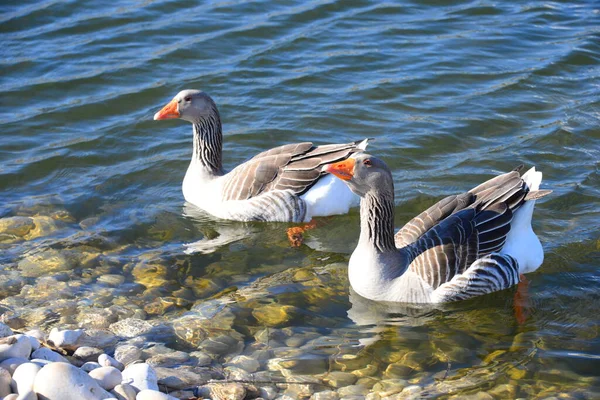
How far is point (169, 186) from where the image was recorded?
400 inches

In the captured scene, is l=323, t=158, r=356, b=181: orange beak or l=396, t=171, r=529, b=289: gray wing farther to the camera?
l=396, t=171, r=529, b=289: gray wing

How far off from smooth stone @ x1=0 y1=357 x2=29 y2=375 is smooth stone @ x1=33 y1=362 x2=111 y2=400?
0.35m

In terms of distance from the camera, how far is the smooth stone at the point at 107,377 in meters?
5.59

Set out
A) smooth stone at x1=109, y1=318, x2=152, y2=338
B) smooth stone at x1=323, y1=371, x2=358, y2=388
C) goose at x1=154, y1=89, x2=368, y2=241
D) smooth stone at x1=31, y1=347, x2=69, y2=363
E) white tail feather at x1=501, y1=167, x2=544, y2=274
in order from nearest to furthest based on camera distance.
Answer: smooth stone at x1=31, y1=347, x2=69, y2=363, smooth stone at x1=323, y1=371, x2=358, y2=388, smooth stone at x1=109, y1=318, x2=152, y2=338, white tail feather at x1=501, y1=167, x2=544, y2=274, goose at x1=154, y1=89, x2=368, y2=241

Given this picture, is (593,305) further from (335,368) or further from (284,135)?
(284,135)

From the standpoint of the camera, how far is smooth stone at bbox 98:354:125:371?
604cm

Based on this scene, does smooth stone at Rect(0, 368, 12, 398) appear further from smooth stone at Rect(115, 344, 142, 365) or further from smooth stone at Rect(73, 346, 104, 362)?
smooth stone at Rect(115, 344, 142, 365)

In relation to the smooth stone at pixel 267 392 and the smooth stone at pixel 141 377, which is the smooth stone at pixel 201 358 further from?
the smooth stone at pixel 141 377

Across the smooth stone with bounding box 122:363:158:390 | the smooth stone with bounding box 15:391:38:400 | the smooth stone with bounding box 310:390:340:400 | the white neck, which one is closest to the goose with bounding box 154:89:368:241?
the white neck

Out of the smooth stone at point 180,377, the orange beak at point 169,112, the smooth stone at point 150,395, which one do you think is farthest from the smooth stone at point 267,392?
the orange beak at point 169,112

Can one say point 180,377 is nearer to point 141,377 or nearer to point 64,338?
point 141,377

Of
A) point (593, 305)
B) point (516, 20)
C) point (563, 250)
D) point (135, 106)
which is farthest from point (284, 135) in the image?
point (516, 20)

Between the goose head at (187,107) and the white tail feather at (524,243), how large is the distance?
381 centimetres

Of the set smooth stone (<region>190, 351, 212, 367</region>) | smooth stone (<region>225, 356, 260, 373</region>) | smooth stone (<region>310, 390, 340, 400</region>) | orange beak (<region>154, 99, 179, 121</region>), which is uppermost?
orange beak (<region>154, 99, 179, 121</region>)
